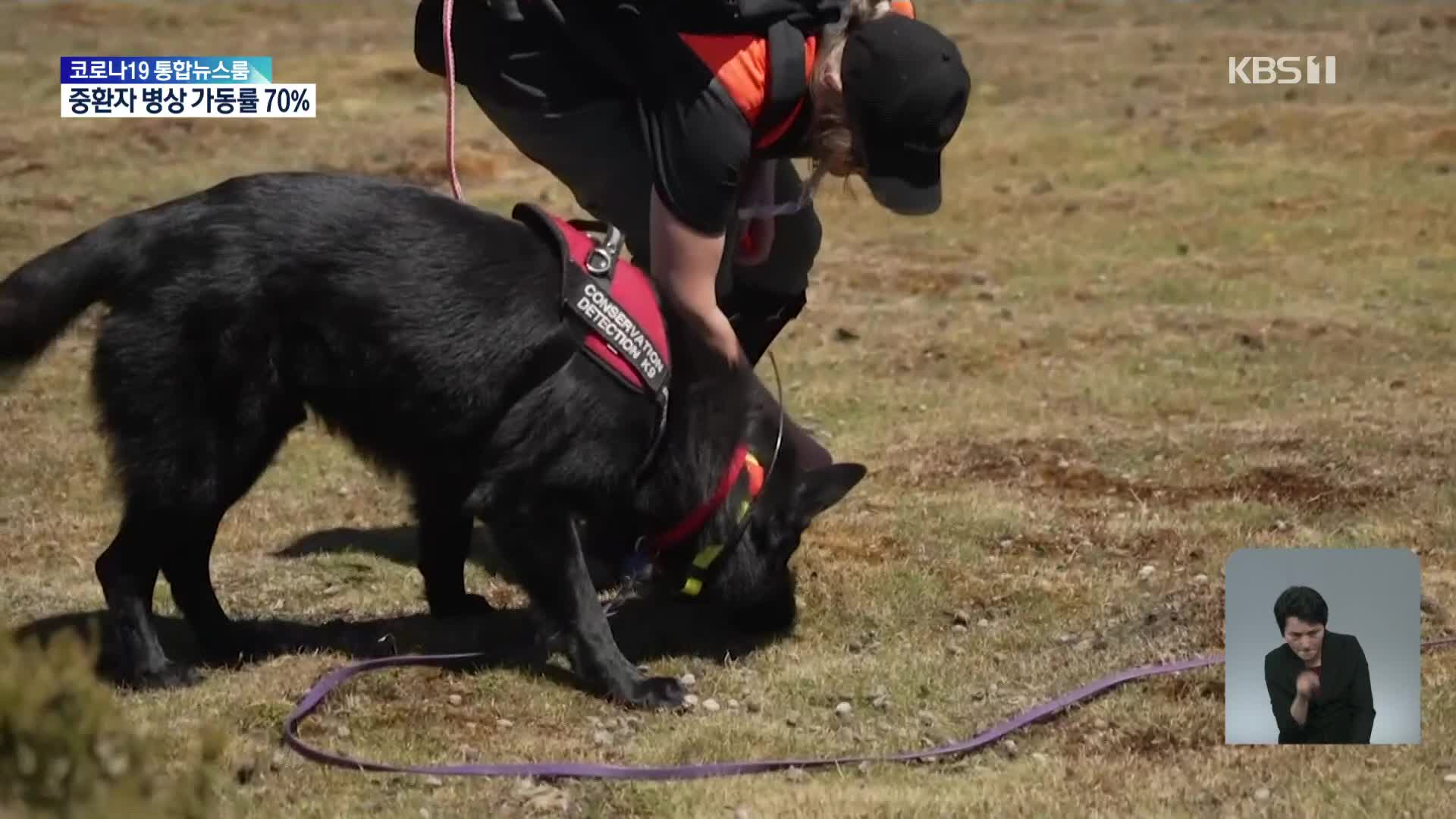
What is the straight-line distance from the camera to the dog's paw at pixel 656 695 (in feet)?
14.7

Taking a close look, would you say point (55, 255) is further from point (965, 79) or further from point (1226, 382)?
point (1226, 382)

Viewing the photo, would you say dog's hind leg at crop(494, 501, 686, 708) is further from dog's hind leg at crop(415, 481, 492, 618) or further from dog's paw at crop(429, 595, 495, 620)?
dog's paw at crop(429, 595, 495, 620)

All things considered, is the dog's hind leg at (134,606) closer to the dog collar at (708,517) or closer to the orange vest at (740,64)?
the dog collar at (708,517)

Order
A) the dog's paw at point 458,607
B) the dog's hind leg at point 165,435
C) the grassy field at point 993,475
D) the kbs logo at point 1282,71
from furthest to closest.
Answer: the kbs logo at point 1282,71, the dog's paw at point 458,607, the dog's hind leg at point 165,435, the grassy field at point 993,475

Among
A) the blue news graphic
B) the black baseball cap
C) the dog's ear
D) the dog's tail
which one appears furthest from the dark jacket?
the blue news graphic

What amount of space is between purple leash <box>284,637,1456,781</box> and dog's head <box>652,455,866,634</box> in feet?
2.70

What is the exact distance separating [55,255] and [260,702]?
1.22 meters

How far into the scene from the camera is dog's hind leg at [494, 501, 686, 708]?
4.55 m

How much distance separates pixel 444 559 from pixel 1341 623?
8.01ft

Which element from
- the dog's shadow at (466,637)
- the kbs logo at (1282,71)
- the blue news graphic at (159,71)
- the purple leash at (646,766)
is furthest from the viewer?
the kbs logo at (1282,71)

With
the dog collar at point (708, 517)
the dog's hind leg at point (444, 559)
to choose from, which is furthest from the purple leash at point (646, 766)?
the dog collar at point (708, 517)

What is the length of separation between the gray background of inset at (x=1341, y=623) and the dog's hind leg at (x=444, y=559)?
2.08 metres

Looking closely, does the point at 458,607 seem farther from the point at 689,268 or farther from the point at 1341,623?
the point at 1341,623

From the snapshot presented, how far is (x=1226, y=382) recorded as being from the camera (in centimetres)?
845
